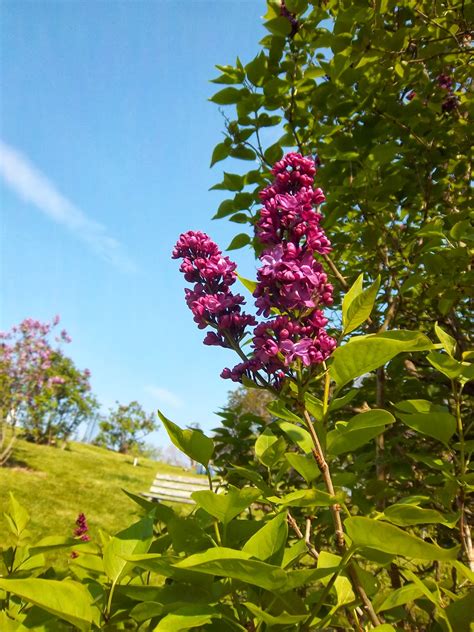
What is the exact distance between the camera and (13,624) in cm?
90

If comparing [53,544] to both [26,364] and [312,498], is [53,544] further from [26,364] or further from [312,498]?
[26,364]

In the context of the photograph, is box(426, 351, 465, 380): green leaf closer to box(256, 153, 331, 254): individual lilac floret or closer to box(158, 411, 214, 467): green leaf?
box(256, 153, 331, 254): individual lilac floret

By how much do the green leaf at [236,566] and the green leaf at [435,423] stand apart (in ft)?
1.91

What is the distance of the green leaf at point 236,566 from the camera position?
60cm

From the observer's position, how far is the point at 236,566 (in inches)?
24.7

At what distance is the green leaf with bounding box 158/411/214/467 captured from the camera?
88cm

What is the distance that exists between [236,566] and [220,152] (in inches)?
82.4

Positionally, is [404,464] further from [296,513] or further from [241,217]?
[241,217]

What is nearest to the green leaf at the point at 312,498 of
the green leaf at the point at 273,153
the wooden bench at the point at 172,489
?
the green leaf at the point at 273,153

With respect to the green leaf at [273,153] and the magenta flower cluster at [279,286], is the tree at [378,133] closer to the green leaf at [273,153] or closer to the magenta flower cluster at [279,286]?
the green leaf at [273,153]

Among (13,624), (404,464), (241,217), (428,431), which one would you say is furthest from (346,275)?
(13,624)

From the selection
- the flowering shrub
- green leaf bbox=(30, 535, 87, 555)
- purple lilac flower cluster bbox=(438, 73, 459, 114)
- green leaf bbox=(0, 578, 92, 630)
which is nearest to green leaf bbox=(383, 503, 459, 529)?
the flowering shrub

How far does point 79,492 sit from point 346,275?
30.5 ft

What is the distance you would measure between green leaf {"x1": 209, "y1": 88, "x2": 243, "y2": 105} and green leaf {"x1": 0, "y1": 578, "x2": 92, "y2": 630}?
213 centimetres
